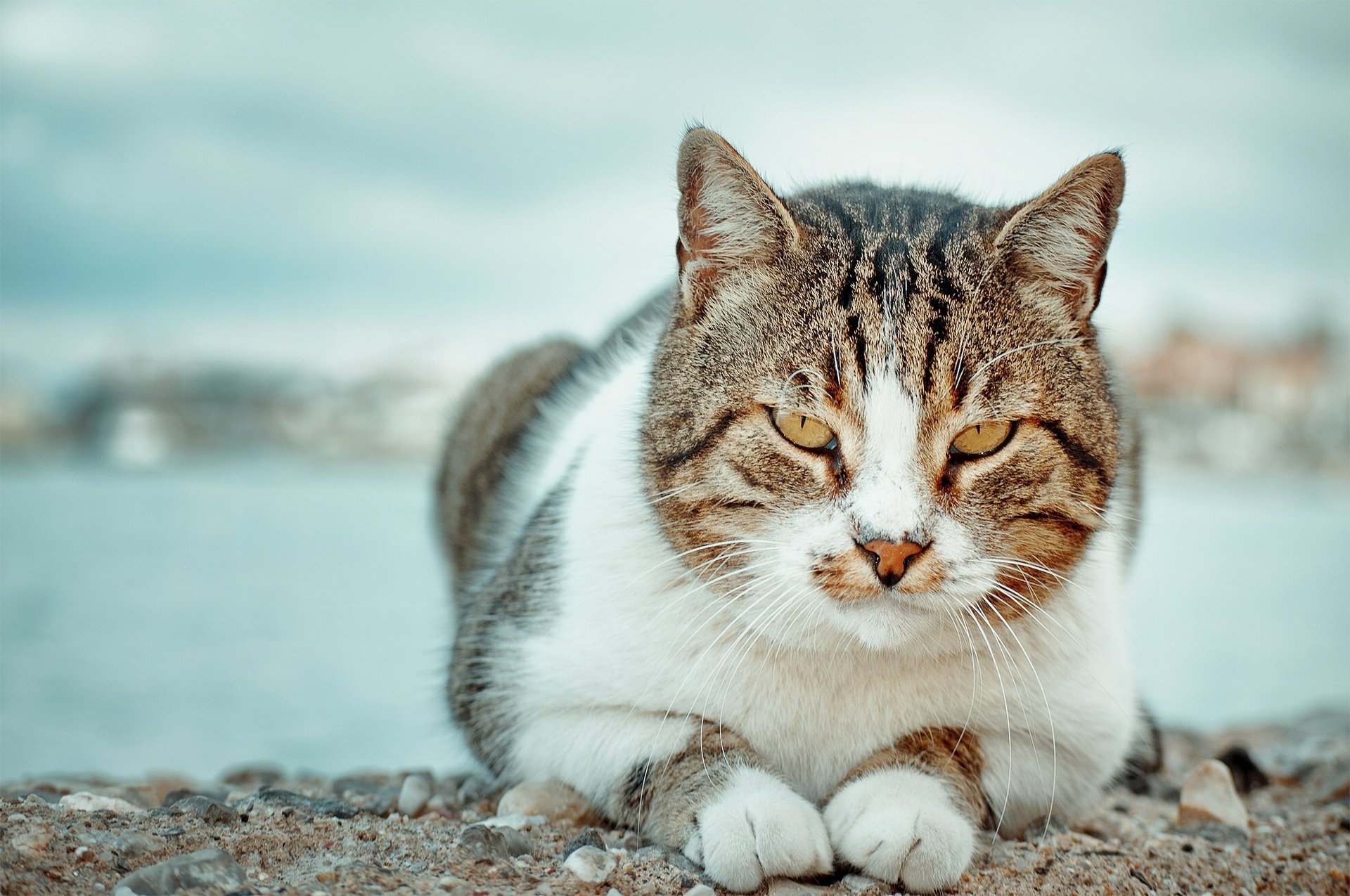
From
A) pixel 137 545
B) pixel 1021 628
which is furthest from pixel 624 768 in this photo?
pixel 137 545

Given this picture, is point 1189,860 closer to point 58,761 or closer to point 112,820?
point 112,820

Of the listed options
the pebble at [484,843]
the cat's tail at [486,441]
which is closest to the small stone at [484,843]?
the pebble at [484,843]

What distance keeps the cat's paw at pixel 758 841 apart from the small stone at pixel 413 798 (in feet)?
2.32

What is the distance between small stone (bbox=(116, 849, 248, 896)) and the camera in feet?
4.95

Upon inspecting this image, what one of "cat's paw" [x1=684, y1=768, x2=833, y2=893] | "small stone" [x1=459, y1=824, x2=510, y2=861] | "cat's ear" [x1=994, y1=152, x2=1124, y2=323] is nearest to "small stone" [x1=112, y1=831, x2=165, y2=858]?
"small stone" [x1=459, y1=824, x2=510, y2=861]

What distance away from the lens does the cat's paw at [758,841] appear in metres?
1.76

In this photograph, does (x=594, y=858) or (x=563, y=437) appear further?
(x=563, y=437)

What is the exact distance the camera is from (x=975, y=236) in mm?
2098

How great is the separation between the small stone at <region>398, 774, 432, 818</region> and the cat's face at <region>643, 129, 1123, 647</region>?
830 mm

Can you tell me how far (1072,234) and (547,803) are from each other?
1630 millimetres

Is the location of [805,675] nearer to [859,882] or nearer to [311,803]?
[859,882]

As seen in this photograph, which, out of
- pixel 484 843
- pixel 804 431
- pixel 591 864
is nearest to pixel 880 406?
pixel 804 431

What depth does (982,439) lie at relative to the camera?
189 cm

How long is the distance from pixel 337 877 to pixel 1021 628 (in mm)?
1413
